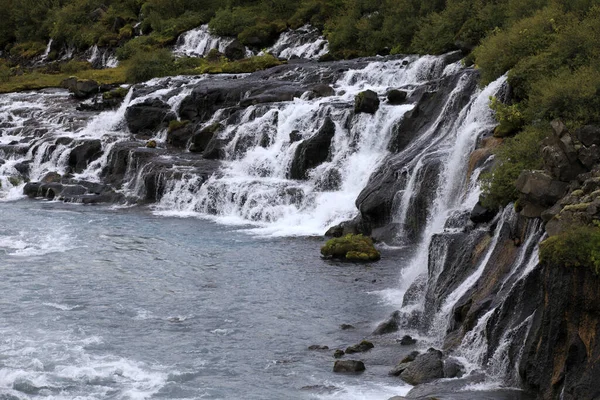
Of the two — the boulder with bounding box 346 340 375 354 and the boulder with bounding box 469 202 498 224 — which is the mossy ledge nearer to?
the boulder with bounding box 469 202 498 224

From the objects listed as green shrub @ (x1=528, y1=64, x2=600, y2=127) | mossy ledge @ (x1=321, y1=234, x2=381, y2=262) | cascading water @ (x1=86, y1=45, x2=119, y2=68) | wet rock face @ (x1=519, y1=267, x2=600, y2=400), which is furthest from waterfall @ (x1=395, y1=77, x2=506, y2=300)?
cascading water @ (x1=86, y1=45, x2=119, y2=68)

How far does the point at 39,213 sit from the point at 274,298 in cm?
1892

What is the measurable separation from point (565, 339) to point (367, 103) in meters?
25.1

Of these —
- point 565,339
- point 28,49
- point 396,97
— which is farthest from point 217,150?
point 28,49

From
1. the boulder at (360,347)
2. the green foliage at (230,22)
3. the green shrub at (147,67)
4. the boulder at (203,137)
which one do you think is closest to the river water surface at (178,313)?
the boulder at (360,347)

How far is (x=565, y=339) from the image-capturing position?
18156mm

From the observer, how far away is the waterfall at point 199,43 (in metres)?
67.6

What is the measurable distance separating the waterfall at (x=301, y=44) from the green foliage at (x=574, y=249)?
43.9 m

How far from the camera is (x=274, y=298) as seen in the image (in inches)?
1117

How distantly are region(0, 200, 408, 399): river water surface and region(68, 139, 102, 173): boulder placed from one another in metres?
10.00

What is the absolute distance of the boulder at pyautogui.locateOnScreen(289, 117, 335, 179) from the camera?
42469 mm

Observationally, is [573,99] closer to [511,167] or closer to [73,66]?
[511,167]

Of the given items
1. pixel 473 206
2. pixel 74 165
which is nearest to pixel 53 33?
pixel 74 165

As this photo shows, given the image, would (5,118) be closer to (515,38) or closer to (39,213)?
(39,213)
